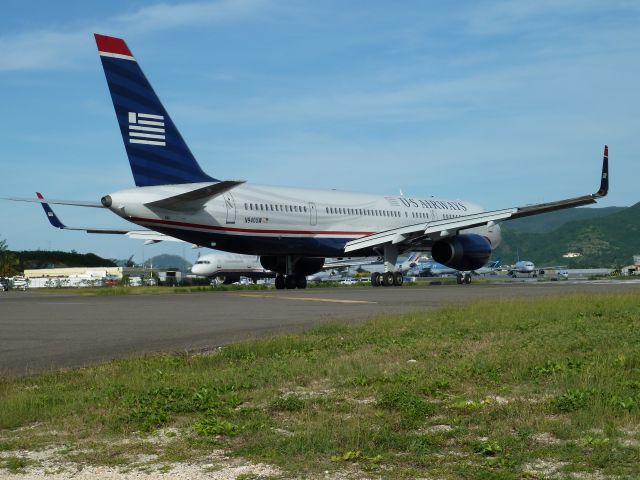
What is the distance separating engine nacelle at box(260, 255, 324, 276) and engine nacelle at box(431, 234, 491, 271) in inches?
251

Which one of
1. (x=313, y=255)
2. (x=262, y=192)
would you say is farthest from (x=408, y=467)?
(x=313, y=255)

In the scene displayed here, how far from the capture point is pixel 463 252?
4003 centimetres

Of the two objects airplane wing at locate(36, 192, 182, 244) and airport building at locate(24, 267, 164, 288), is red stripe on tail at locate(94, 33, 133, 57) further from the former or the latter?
airport building at locate(24, 267, 164, 288)

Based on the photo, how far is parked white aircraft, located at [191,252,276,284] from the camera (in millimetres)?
81125

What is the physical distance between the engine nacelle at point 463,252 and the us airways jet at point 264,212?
1.9 inches

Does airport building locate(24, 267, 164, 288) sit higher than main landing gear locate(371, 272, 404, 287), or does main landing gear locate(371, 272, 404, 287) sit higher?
airport building locate(24, 267, 164, 288)

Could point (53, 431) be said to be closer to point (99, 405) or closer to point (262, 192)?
point (99, 405)

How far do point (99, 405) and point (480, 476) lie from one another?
4111 mm

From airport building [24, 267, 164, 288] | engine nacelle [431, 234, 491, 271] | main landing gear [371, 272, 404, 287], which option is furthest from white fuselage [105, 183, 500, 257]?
airport building [24, 267, 164, 288]

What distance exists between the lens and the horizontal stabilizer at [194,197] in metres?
30.2

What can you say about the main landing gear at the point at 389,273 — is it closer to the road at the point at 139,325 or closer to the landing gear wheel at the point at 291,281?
the landing gear wheel at the point at 291,281

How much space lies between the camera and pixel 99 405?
7895 millimetres

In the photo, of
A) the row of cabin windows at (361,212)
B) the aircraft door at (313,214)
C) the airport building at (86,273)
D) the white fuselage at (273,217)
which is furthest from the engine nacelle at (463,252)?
the airport building at (86,273)

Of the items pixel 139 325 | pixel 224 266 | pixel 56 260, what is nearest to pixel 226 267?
pixel 224 266
